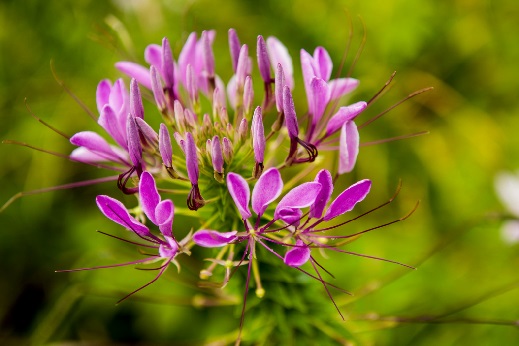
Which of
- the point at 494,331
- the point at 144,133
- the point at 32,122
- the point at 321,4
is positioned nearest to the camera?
the point at 144,133

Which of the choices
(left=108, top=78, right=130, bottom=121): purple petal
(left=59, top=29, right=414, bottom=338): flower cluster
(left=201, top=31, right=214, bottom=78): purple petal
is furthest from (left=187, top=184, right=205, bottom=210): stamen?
(left=201, top=31, right=214, bottom=78): purple petal

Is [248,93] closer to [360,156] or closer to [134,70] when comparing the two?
[134,70]

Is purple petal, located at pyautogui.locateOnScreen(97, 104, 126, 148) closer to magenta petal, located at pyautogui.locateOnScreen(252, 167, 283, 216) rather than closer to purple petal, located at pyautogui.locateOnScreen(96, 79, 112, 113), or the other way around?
purple petal, located at pyautogui.locateOnScreen(96, 79, 112, 113)

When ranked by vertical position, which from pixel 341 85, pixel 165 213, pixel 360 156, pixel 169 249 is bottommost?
pixel 360 156

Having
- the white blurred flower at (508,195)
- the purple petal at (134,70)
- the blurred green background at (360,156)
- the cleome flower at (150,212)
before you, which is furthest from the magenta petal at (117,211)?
the white blurred flower at (508,195)

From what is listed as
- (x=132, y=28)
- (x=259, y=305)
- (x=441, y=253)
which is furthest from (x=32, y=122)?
(x=441, y=253)

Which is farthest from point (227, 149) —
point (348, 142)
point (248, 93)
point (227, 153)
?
point (348, 142)

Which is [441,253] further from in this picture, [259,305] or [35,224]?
[35,224]

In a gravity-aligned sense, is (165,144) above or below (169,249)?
above
